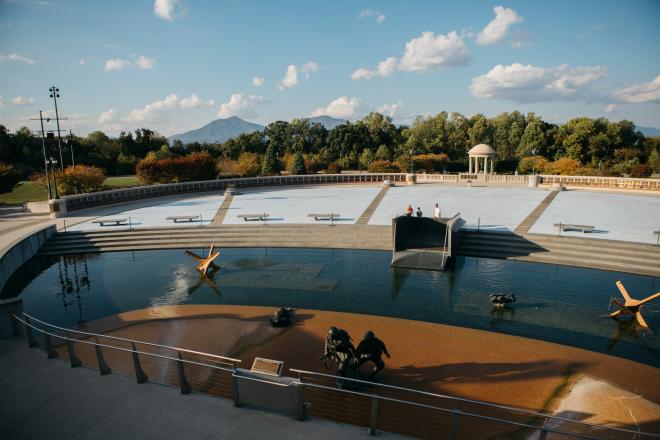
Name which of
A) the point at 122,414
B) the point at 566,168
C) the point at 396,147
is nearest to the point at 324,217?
the point at 122,414

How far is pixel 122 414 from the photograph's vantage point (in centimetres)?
728

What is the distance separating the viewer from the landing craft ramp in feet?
65.3

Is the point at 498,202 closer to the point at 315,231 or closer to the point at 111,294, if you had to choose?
the point at 315,231

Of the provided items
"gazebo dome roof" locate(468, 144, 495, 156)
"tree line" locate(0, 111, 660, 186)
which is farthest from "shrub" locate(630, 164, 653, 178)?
"gazebo dome roof" locate(468, 144, 495, 156)

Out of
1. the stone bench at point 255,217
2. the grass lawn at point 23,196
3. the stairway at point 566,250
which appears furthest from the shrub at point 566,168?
the grass lawn at point 23,196

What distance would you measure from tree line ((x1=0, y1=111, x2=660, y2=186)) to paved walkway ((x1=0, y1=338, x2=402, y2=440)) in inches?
1760

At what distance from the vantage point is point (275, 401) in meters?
7.50

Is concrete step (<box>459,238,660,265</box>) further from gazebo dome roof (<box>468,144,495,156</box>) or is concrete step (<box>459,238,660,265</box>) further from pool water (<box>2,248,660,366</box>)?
gazebo dome roof (<box>468,144,495,156</box>)

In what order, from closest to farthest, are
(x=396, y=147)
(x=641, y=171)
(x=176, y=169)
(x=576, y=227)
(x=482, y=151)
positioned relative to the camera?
(x=576, y=227)
(x=641, y=171)
(x=176, y=169)
(x=482, y=151)
(x=396, y=147)

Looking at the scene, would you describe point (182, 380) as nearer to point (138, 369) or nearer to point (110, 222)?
point (138, 369)

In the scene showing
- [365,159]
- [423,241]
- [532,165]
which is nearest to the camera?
[423,241]

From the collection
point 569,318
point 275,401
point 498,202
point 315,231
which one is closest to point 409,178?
point 498,202

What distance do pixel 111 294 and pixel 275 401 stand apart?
39.6ft

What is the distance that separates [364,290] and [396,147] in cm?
6856
